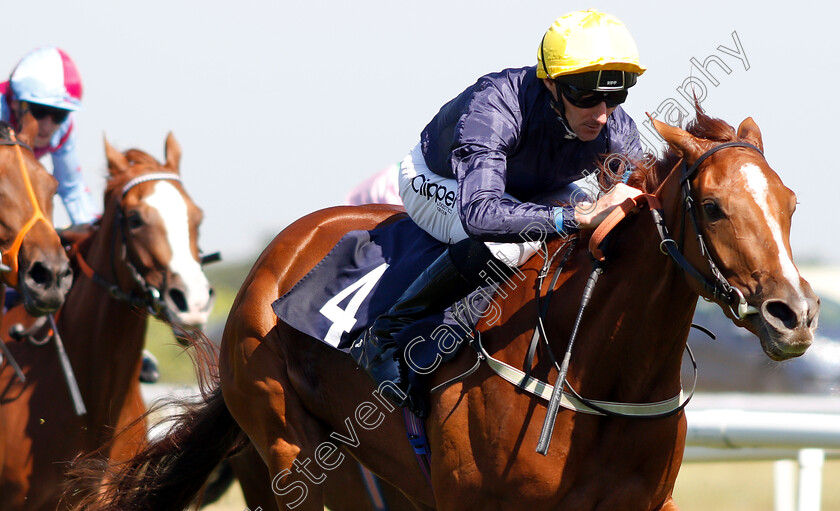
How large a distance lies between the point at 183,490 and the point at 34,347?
1.29 meters

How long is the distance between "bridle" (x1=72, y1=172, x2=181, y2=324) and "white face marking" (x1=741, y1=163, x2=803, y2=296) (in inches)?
135

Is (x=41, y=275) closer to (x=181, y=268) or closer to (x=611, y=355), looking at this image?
(x=181, y=268)

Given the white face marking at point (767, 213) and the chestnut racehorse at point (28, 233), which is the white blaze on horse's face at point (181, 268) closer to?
the chestnut racehorse at point (28, 233)

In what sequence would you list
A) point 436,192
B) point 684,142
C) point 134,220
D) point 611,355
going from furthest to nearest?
1. point 134,220
2. point 436,192
3. point 611,355
4. point 684,142

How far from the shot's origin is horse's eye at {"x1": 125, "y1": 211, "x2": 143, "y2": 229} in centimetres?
568

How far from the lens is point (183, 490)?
16.1 ft

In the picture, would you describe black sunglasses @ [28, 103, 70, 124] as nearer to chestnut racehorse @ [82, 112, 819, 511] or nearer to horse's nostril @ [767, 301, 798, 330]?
chestnut racehorse @ [82, 112, 819, 511]

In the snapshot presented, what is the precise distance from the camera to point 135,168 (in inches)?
234

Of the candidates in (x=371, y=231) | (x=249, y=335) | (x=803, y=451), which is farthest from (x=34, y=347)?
(x=803, y=451)

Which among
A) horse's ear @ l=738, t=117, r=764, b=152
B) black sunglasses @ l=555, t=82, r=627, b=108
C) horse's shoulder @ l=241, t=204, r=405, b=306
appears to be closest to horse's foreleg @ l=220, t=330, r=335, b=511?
horse's shoulder @ l=241, t=204, r=405, b=306

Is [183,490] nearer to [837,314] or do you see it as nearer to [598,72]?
[598,72]

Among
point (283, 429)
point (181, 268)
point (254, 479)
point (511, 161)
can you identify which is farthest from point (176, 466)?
point (511, 161)

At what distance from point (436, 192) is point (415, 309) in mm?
470

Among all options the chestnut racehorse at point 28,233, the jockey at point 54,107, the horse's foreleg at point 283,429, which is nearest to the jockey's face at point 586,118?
the horse's foreleg at point 283,429
